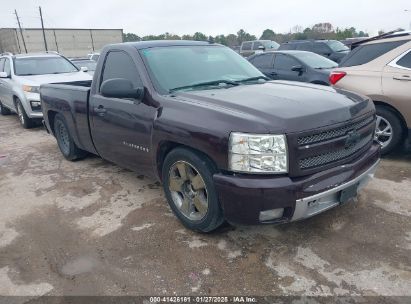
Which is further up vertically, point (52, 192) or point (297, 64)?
point (297, 64)

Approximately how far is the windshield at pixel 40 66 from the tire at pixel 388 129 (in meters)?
7.49

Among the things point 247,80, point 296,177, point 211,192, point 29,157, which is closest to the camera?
point 296,177

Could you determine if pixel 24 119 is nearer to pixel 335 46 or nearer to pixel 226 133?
pixel 226 133

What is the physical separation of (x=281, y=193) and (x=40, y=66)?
334 inches

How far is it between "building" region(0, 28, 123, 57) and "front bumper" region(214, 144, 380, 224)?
220ft

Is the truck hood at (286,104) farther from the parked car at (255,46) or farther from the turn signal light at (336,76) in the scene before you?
the parked car at (255,46)

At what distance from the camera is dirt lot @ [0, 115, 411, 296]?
281 centimetres

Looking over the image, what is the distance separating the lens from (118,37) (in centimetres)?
7412

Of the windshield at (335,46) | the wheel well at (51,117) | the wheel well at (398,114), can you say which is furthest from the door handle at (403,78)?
the windshield at (335,46)

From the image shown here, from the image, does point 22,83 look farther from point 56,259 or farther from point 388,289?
Result: point 388,289

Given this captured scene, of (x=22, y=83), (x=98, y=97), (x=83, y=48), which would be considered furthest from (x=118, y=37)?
(x=98, y=97)

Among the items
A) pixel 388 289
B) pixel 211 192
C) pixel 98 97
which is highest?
pixel 98 97

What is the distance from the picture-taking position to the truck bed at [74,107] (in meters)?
4.86

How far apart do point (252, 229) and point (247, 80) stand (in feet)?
5.58
